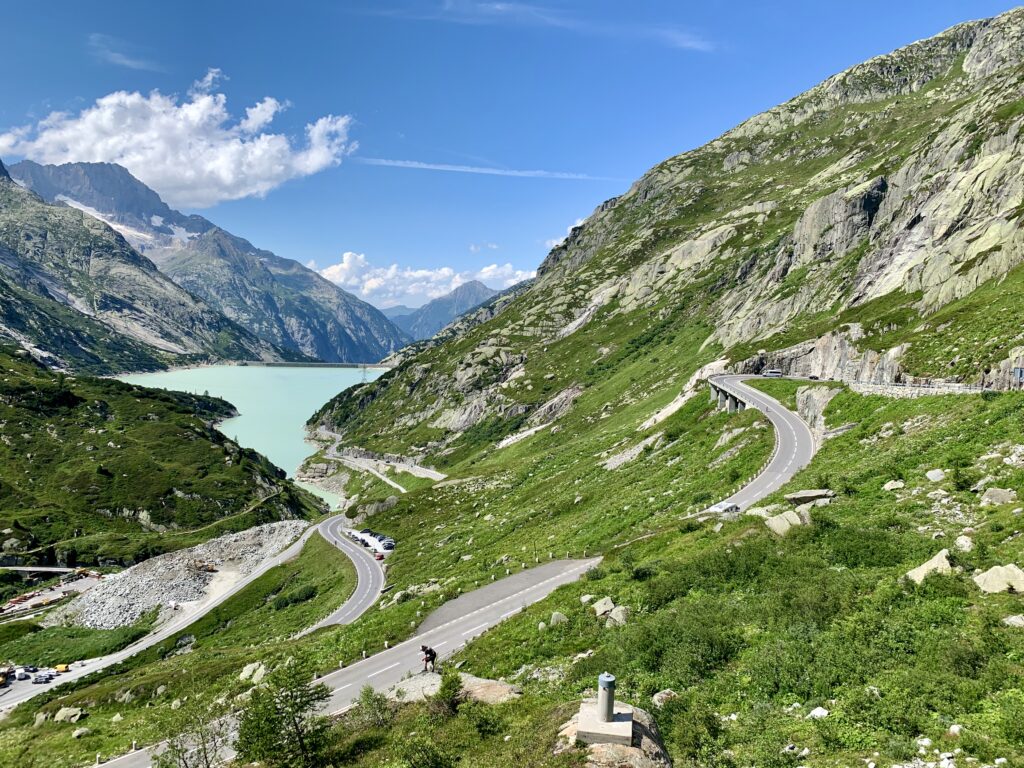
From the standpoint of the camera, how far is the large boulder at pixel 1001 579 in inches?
592

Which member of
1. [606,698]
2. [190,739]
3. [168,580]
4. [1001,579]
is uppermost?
[606,698]

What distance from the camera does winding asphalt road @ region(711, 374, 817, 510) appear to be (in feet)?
114

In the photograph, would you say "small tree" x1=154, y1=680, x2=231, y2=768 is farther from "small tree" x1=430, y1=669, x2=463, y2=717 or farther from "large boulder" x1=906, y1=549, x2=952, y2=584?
"large boulder" x1=906, y1=549, x2=952, y2=584

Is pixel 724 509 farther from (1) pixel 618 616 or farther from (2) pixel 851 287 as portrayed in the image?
(2) pixel 851 287

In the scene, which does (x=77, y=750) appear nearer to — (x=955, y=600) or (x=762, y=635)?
(x=762, y=635)

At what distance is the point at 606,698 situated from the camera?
11797 mm

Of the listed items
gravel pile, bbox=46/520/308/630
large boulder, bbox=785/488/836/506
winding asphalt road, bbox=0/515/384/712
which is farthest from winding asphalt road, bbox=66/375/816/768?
gravel pile, bbox=46/520/308/630

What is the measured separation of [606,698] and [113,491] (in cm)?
18656

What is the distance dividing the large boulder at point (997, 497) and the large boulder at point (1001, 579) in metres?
5.43

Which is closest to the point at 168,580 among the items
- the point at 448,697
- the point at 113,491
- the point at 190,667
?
the point at 190,667

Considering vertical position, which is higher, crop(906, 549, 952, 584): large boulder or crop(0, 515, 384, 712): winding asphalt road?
crop(906, 549, 952, 584): large boulder

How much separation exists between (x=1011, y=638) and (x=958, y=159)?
123 m

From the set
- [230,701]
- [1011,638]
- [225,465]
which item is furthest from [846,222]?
[225,465]

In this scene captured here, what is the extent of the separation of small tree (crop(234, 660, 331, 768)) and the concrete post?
1040 centimetres
